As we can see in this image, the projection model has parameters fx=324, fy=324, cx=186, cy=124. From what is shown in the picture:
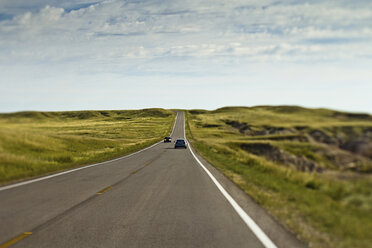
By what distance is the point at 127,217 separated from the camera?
274 inches

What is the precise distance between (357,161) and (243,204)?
13.6ft

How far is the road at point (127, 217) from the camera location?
17.6 ft

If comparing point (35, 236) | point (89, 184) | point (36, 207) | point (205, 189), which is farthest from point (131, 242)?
point (89, 184)

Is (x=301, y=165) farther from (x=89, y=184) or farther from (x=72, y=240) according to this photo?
(x=72, y=240)

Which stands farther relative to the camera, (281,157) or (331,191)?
(281,157)

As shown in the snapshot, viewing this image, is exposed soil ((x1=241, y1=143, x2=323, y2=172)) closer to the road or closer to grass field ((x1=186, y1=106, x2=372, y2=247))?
grass field ((x1=186, y1=106, x2=372, y2=247))

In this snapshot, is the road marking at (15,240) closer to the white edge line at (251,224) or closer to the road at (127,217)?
the road at (127,217)

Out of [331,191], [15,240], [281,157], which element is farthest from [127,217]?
[281,157]

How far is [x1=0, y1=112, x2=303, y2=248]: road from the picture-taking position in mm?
5359

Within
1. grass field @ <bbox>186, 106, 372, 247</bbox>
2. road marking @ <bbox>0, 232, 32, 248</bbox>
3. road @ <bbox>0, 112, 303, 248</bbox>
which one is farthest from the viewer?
grass field @ <bbox>186, 106, 372, 247</bbox>

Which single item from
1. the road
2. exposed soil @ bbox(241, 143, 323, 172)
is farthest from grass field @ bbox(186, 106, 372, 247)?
exposed soil @ bbox(241, 143, 323, 172)

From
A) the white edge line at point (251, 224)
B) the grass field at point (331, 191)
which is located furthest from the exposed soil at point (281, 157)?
the white edge line at point (251, 224)

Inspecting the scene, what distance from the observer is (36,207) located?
306 inches

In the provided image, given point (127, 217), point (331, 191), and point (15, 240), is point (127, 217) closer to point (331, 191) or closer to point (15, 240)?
point (15, 240)
